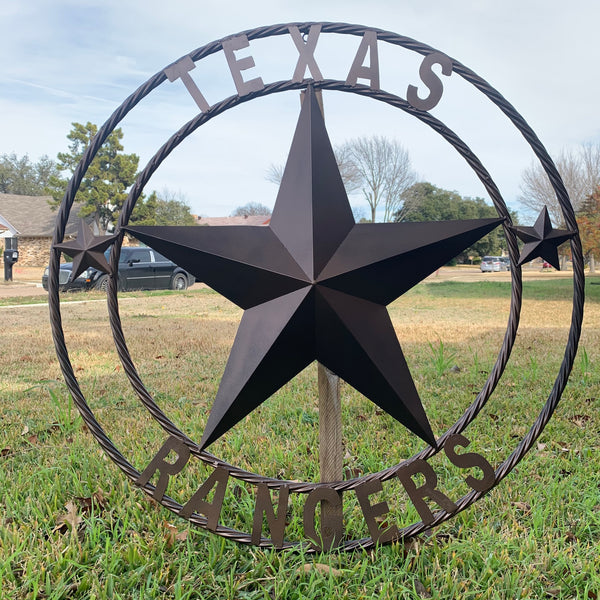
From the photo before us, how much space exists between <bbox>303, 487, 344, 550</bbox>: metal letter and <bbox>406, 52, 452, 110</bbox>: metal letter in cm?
159

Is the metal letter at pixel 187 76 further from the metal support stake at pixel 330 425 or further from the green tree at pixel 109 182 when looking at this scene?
the green tree at pixel 109 182

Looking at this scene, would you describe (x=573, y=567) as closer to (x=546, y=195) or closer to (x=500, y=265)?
(x=546, y=195)

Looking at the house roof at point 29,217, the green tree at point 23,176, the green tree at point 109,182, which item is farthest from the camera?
the green tree at point 23,176

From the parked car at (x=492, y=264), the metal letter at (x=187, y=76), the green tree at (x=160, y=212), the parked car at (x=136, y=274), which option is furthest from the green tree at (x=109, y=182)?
the metal letter at (x=187, y=76)

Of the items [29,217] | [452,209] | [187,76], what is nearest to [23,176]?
[29,217]

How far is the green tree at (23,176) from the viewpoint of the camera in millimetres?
53531

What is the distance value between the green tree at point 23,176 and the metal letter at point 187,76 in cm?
5691

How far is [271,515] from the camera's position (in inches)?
75.8

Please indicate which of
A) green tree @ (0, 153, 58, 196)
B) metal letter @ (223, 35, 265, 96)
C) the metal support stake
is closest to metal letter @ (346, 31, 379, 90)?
metal letter @ (223, 35, 265, 96)

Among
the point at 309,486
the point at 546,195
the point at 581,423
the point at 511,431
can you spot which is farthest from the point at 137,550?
the point at 546,195

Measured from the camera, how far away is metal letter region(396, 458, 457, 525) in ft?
6.37

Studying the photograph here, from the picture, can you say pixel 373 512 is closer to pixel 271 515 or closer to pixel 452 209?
pixel 271 515

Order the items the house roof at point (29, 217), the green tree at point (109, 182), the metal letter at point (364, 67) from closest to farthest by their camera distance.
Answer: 1. the metal letter at point (364, 67)
2. the green tree at point (109, 182)
3. the house roof at point (29, 217)

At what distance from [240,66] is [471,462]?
182cm
